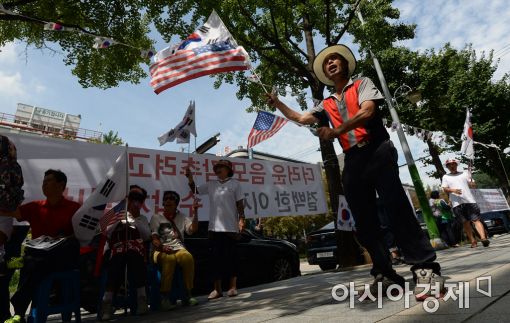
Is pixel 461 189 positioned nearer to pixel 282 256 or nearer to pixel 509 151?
pixel 282 256

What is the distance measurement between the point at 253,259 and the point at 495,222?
1385 cm

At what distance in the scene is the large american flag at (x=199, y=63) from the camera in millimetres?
5590

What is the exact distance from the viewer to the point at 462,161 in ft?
81.3

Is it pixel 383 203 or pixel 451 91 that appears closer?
pixel 383 203

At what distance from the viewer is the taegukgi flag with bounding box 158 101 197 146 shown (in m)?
6.43

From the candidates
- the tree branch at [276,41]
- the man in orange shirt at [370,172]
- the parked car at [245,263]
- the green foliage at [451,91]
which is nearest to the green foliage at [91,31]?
the tree branch at [276,41]

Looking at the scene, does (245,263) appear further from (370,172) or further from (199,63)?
(370,172)

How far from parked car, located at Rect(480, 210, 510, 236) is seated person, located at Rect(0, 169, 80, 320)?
55.6ft

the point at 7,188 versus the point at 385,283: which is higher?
the point at 7,188

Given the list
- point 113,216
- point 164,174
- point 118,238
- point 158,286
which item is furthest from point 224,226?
point 164,174

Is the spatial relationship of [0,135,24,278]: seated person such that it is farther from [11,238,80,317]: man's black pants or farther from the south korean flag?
the south korean flag

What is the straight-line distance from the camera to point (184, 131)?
652 centimetres

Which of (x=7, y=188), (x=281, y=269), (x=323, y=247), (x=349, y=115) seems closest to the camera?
(x=349, y=115)

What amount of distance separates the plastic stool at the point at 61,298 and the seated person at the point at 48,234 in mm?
56
